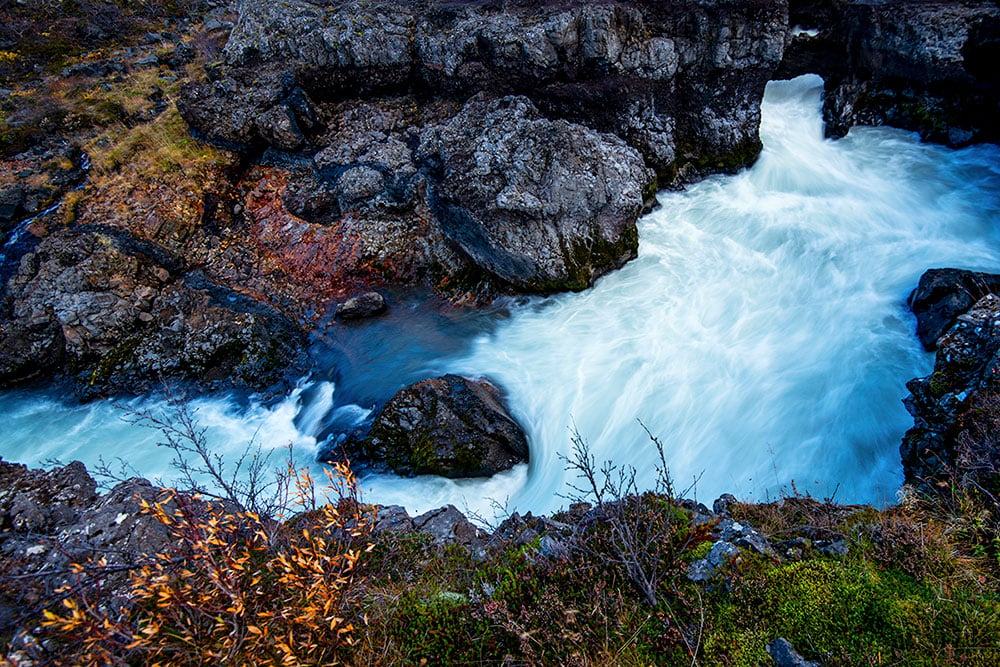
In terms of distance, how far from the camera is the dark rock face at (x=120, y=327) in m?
12.4

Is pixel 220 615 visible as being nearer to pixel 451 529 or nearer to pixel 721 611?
pixel 451 529

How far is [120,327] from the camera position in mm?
12930

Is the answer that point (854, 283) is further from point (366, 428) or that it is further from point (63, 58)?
point (63, 58)

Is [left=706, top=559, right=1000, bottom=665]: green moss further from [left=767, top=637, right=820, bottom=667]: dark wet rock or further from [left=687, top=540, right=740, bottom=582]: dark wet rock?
[left=687, top=540, right=740, bottom=582]: dark wet rock

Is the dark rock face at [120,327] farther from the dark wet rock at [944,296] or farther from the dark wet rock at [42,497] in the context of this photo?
the dark wet rock at [944,296]

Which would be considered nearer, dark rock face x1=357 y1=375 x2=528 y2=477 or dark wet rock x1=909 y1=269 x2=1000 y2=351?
dark wet rock x1=909 y1=269 x2=1000 y2=351

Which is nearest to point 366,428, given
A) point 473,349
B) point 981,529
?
point 473,349

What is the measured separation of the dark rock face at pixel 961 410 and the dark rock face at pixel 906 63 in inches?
440

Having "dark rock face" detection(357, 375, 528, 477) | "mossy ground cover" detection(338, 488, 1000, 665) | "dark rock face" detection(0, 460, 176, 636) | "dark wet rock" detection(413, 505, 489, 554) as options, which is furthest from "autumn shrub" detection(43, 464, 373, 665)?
"dark rock face" detection(357, 375, 528, 477)

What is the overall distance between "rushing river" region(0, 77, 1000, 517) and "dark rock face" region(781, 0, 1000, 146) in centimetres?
102

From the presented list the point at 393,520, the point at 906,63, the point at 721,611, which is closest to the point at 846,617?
the point at 721,611

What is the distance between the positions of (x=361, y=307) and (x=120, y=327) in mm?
6152

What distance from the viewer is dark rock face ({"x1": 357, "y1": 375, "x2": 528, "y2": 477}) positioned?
9.64 metres

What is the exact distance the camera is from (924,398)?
7496 millimetres
